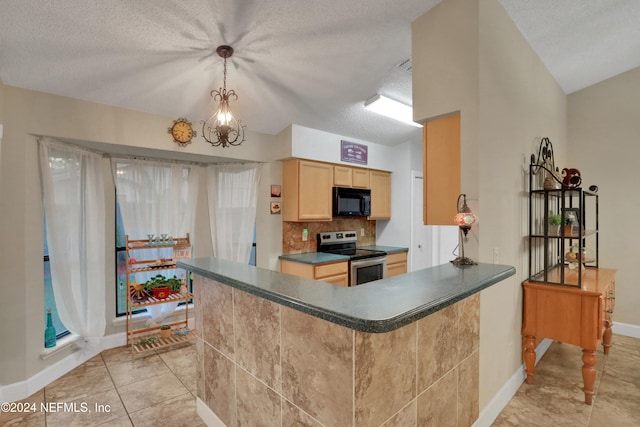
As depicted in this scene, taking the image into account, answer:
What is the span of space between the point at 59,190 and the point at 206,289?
185 cm

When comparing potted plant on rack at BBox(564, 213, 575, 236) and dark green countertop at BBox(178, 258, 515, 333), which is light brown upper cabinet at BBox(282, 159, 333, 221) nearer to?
dark green countertop at BBox(178, 258, 515, 333)

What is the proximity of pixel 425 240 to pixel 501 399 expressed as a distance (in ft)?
9.32

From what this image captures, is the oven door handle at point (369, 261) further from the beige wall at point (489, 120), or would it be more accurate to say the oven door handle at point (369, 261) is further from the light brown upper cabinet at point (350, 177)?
the beige wall at point (489, 120)

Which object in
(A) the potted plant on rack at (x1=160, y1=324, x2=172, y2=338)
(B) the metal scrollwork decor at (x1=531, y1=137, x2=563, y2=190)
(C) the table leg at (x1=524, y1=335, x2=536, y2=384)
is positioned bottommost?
(A) the potted plant on rack at (x1=160, y1=324, x2=172, y2=338)

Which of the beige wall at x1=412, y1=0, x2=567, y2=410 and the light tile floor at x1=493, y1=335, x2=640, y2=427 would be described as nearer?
the beige wall at x1=412, y1=0, x2=567, y2=410

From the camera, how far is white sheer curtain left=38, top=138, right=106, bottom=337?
270 cm

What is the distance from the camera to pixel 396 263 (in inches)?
185

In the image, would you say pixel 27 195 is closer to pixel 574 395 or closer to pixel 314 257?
pixel 314 257

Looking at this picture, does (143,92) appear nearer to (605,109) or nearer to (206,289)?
(206,289)

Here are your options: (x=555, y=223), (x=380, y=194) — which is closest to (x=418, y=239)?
(x=380, y=194)

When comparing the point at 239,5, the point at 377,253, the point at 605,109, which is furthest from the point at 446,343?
the point at 605,109

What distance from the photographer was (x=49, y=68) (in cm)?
228

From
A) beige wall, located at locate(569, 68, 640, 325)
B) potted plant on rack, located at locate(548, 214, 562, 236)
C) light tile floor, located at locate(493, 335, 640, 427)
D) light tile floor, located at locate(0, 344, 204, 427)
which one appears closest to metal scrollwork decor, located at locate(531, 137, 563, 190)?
potted plant on rack, located at locate(548, 214, 562, 236)

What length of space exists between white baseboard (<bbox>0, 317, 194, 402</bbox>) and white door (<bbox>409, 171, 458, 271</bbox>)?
3.94 m
